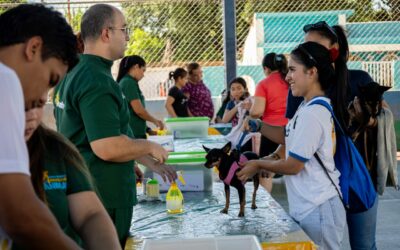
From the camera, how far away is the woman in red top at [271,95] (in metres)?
6.69

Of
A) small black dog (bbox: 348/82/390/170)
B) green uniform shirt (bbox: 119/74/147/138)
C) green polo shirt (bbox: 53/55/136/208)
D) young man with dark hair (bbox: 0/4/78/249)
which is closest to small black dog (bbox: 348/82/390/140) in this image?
small black dog (bbox: 348/82/390/170)

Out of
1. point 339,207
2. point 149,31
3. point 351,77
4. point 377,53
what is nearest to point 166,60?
point 149,31

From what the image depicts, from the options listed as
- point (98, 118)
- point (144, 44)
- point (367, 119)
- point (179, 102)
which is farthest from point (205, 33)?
point (98, 118)

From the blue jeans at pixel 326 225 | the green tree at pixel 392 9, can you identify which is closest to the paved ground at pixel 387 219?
the blue jeans at pixel 326 225

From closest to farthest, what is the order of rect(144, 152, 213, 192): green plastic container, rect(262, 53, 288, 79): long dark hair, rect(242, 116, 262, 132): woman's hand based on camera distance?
rect(242, 116, 262, 132): woman's hand → rect(144, 152, 213, 192): green plastic container → rect(262, 53, 288, 79): long dark hair

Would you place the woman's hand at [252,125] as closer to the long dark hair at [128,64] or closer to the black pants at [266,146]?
the black pants at [266,146]

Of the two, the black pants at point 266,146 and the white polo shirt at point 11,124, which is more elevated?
the white polo shirt at point 11,124

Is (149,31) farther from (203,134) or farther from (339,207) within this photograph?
(339,207)

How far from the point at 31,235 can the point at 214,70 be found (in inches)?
466

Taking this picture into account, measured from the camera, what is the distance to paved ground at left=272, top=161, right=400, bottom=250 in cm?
539

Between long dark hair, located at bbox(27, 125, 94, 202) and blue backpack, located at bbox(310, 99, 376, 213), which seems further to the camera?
blue backpack, located at bbox(310, 99, 376, 213)

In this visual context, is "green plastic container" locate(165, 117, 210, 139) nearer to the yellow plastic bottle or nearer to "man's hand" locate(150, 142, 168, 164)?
the yellow plastic bottle

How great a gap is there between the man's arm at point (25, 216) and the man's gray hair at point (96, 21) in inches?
72.6

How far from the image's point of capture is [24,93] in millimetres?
1188
